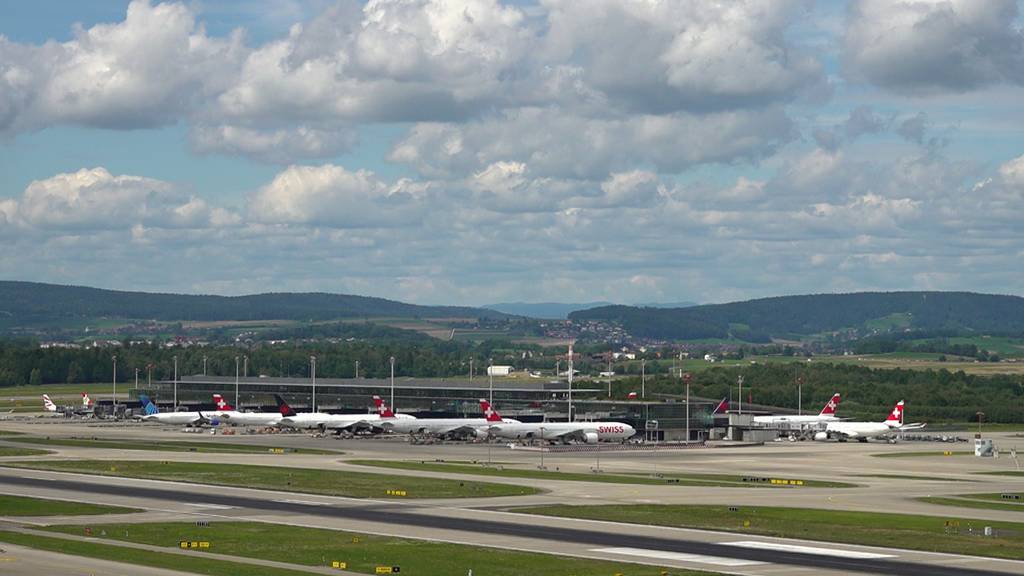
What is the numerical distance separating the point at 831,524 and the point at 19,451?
102475mm

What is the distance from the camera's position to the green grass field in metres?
160

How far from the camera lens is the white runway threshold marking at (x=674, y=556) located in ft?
250

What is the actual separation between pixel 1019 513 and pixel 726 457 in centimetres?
6891

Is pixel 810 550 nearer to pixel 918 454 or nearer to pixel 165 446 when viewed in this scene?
pixel 918 454

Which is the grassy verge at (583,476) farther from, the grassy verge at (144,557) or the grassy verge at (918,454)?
the grassy verge at (144,557)

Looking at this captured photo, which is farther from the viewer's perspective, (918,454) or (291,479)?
(918,454)

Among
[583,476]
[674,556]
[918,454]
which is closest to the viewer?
[674,556]

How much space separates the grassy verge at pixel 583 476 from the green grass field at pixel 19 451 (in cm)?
3771

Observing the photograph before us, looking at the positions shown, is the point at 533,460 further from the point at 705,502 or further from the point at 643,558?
the point at 643,558

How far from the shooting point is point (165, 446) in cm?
18188

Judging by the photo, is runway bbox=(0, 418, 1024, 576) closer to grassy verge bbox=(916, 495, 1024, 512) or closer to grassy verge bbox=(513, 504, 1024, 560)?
grassy verge bbox=(916, 495, 1024, 512)

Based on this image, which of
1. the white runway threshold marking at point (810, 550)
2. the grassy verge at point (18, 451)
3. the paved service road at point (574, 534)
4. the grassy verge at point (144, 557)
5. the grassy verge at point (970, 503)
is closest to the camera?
the grassy verge at point (144, 557)

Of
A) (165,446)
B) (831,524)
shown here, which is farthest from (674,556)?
(165,446)

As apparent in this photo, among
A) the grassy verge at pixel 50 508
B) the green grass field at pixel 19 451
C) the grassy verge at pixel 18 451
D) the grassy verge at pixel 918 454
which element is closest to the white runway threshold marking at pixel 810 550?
the grassy verge at pixel 50 508
